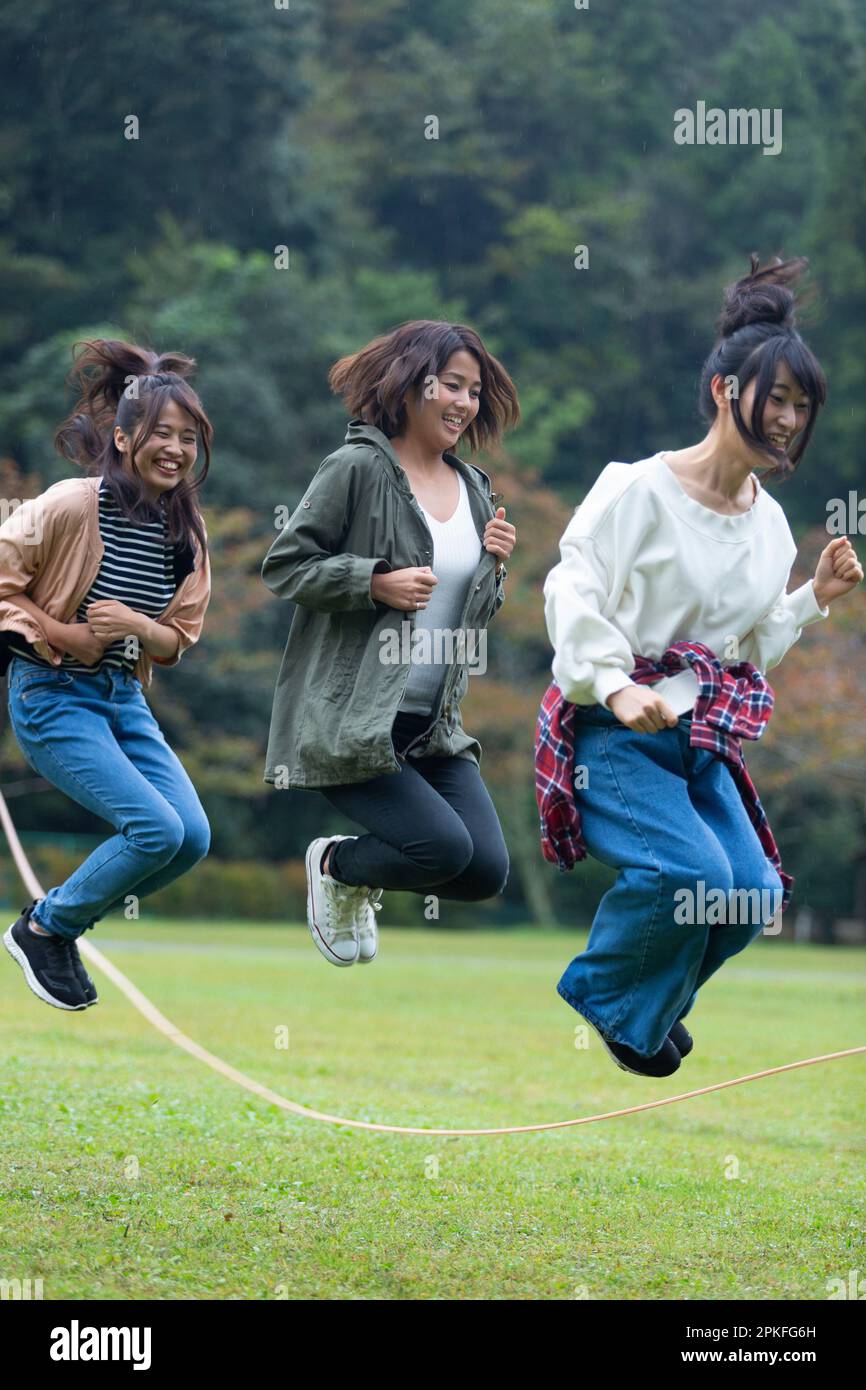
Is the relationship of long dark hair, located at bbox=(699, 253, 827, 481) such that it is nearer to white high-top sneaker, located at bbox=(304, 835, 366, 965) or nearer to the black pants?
the black pants

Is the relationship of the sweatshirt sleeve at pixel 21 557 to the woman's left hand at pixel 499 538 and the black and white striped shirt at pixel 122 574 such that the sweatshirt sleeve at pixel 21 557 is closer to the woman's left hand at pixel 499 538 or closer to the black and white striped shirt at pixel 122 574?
the black and white striped shirt at pixel 122 574

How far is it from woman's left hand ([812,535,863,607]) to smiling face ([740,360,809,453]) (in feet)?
1.56

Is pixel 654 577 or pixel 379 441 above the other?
pixel 379 441

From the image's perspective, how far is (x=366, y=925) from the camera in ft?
22.9

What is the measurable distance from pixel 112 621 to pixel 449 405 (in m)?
1.49

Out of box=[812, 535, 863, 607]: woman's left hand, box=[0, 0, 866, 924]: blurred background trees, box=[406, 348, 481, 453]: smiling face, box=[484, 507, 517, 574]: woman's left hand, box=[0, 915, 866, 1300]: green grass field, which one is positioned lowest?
box=[0, 915, 866, 1300]: green grass field

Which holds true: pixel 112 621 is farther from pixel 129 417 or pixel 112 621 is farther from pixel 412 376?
pixel 412 376

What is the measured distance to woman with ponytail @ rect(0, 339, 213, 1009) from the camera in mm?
6859

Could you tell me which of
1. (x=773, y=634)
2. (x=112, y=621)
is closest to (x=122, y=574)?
(x=112, y=621)

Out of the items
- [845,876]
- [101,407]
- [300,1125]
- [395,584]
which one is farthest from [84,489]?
[845,876]

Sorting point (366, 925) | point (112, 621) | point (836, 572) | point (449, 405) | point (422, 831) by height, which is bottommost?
point (366, 925)

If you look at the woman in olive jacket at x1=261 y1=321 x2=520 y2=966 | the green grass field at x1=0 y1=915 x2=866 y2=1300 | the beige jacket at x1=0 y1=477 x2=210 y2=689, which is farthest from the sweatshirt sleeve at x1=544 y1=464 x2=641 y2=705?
the green grass field at x1=0 y1=915 x2=866 y2=1300

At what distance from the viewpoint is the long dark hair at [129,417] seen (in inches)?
275
